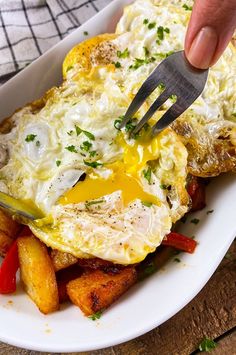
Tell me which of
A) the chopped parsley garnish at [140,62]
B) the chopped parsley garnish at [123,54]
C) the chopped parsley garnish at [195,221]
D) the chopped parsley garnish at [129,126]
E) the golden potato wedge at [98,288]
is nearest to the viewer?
the golden potato wedge at [98,288]

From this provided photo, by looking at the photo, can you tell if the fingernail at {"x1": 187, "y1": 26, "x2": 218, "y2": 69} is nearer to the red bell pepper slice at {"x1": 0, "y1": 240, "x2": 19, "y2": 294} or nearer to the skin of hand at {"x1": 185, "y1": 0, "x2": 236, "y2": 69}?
the skin of hand at {"x1": 185, "y1": 0, "x2": 236, "y2": 69}

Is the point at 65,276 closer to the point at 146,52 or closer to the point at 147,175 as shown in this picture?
the point at 147,175

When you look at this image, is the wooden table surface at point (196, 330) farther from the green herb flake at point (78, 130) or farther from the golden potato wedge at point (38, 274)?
the green herb flake at point (78, 130)

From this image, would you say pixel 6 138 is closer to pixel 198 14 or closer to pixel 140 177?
pixel 140 177

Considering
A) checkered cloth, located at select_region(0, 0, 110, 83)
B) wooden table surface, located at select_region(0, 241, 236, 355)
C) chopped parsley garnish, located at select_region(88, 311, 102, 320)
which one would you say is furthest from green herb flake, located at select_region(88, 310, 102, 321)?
checkered cloth, located at select_region(0, 0, 110, 83)

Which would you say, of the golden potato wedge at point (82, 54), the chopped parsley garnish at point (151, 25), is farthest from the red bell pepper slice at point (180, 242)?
the chopped parsley garnish at point (151, 25)

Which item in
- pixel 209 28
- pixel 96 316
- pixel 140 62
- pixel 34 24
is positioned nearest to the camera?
pixel 209 28

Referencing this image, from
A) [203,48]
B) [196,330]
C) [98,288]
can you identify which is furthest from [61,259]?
[203,48]
